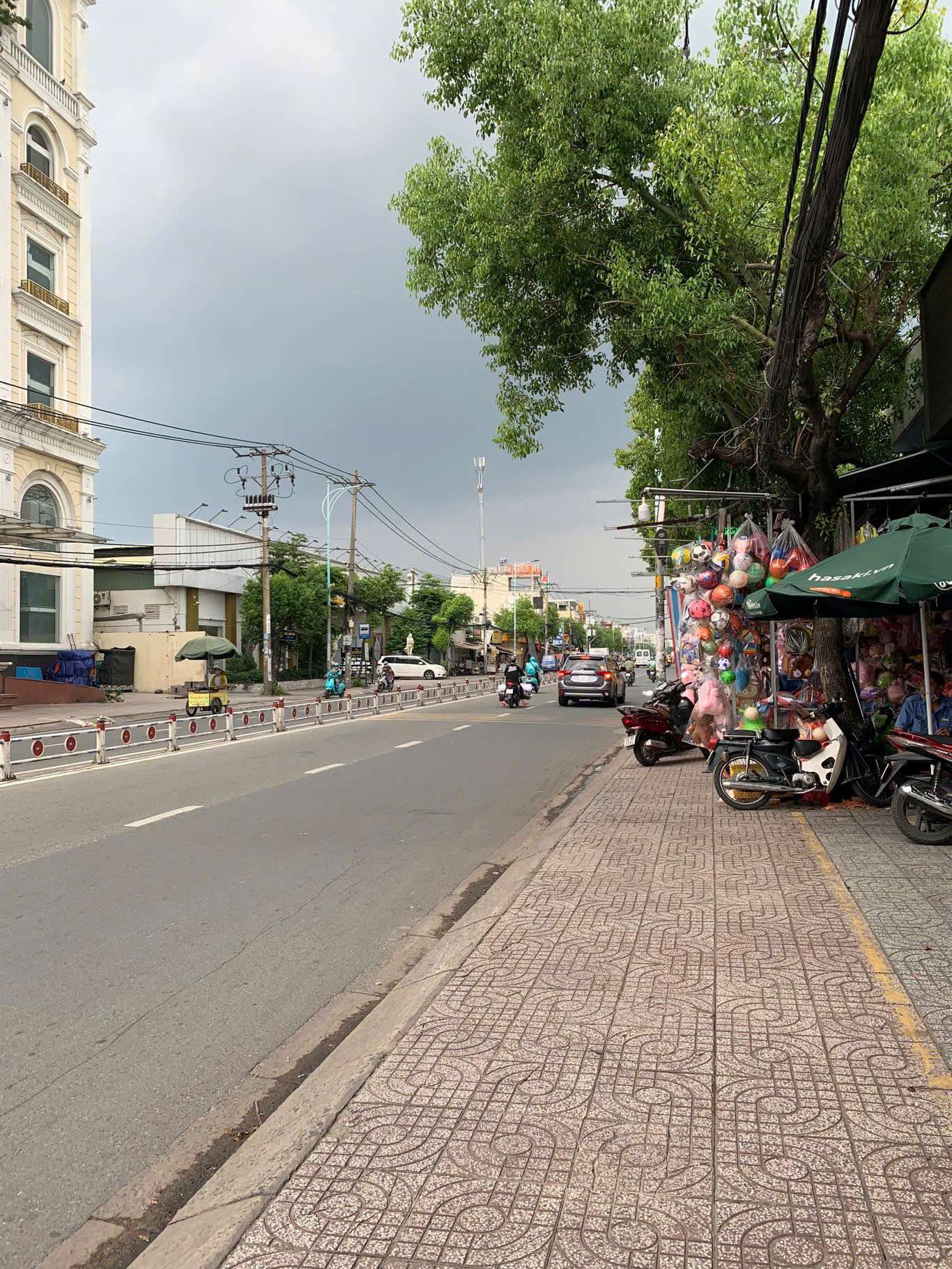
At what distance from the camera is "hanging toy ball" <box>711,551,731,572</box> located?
1236 cm

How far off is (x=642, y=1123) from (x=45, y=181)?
130 feet

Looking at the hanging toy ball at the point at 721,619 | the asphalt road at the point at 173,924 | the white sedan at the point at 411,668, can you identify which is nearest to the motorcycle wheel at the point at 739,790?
the asphalt road at the point at 173,924

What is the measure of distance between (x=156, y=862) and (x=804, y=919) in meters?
5.31

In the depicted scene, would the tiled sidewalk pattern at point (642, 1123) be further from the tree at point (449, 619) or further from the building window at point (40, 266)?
the tree at point (449, 619)

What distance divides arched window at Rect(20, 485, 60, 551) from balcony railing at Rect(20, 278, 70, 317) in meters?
6.63

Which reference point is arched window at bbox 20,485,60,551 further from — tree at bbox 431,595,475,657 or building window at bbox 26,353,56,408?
tree at bbox 431,595,475,657

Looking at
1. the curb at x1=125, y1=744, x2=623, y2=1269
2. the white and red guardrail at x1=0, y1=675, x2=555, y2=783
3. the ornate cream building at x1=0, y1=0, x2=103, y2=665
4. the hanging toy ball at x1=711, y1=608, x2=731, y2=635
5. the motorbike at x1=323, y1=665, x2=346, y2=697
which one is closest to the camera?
the curb at x1=125, y1=744, x2=623, y2=1269

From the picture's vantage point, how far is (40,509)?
35.2 meters

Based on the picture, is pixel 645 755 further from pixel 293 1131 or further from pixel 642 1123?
pixel 293 1131

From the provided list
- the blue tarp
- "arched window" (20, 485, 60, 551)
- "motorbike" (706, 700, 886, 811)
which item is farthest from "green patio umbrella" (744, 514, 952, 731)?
the blue tarp

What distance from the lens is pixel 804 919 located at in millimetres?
5809

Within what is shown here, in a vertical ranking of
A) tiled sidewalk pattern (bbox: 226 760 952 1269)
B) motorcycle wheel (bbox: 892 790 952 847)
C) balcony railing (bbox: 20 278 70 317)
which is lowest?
tiled sidewalk pattern (bbox: 226 760 952 1269)

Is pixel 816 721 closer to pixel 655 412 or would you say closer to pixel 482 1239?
pixel 482 1239

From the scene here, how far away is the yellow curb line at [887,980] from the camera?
3.72 metres
